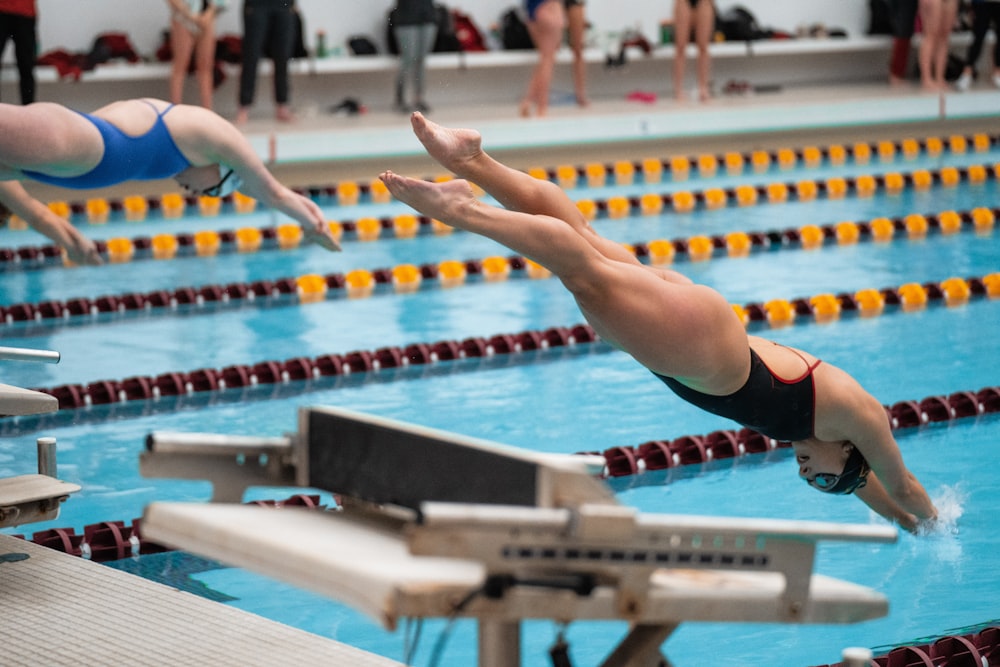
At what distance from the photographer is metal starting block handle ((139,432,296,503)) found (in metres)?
2.33

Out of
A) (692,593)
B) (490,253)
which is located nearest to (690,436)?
(692,593)

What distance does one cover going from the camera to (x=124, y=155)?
15.8ft

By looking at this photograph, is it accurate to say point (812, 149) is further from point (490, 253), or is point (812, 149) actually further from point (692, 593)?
point (692, 593)

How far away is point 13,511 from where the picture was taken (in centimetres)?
336

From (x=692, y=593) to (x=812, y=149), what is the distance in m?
10.1

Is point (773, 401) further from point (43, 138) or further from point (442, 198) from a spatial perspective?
point (43, 138)

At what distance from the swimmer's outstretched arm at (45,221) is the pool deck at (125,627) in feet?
6.48

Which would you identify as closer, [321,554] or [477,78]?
[321,554]

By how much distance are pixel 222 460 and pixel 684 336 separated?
1269 mm

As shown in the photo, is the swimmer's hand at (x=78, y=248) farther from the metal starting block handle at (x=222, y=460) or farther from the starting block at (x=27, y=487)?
the metal starting block handle at (x=222, y=460)

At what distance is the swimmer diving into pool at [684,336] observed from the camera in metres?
3.16

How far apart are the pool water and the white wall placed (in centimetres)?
335

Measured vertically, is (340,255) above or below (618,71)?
below

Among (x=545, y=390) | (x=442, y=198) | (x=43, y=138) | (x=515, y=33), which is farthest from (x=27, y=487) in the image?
(x=515, y=33)
